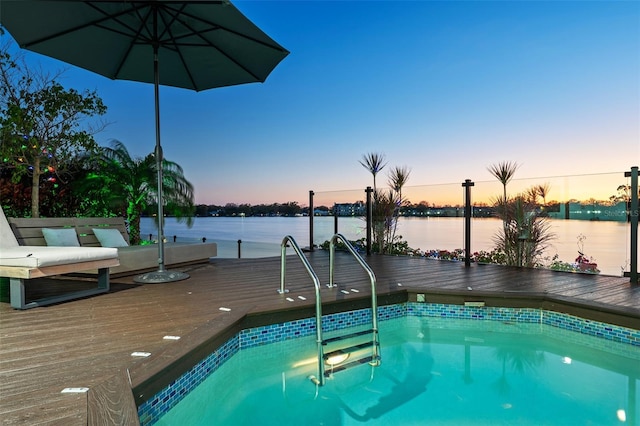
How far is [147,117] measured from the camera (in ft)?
40.8

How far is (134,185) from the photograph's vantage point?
831cm

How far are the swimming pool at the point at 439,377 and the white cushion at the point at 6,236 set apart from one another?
281 centimetres

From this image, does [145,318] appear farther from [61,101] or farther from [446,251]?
[61,101]

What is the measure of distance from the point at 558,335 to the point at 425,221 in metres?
3.84

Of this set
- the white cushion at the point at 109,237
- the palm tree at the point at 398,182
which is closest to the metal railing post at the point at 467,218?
the palm tree at the point at 398,182

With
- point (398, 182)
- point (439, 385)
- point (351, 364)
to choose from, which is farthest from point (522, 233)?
point (351, 364)

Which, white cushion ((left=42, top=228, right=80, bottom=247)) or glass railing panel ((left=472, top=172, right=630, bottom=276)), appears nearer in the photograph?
white cushion ((left=42, top=228, right=80, bottom=247))

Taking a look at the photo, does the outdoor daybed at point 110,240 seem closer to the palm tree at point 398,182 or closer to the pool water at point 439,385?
the pool water at point 439,385

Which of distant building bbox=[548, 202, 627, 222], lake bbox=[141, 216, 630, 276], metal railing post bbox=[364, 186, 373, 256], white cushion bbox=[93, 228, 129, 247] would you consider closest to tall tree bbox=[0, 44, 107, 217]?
lake bbox=[141, 216, 630, 276]

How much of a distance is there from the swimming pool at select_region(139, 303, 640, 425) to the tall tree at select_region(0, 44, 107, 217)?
6238 mm

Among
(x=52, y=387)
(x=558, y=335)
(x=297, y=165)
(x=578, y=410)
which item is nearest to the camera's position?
(x=52, y=387)

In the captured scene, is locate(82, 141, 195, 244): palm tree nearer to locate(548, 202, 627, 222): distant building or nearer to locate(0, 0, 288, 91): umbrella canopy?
locate(0, 0, 288, 91): umbrella canopy

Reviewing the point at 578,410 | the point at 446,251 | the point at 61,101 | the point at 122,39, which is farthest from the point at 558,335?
the point at 61,101

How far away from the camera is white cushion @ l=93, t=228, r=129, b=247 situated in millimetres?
5219
